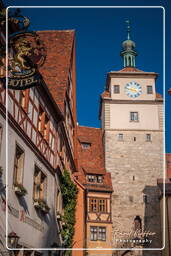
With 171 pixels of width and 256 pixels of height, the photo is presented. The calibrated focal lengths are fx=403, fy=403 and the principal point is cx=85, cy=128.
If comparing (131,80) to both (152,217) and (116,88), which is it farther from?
(152,217)

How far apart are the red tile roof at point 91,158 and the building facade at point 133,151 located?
924 millimetres

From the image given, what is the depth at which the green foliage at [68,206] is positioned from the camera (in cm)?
1925

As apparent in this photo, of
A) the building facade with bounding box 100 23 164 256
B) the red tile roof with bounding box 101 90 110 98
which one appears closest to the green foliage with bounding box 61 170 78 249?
the building facade with bounding box 100 23 164 256

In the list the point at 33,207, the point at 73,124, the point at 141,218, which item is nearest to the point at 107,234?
the point at 141,218

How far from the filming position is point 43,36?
22.6m

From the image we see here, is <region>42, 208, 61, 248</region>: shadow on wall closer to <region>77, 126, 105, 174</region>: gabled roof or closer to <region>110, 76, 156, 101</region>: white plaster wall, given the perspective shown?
Result: <region>77, 126, 105, 174</region>: gabled roof

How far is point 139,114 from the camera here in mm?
38406

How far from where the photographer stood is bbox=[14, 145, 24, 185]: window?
1173 centimetres

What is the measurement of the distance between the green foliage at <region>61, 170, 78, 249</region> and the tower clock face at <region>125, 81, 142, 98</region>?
1999cm

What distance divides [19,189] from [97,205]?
22.8 m

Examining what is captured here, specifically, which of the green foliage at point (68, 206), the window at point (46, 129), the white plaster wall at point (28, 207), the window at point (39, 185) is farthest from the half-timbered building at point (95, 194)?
the window at point (39, 185)

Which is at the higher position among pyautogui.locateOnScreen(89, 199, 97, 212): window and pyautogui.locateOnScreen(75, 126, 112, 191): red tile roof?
pyautogui.locateOnScreen(75, 126, 112, 191): red tile roof

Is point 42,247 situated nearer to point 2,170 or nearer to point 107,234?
point 2,170

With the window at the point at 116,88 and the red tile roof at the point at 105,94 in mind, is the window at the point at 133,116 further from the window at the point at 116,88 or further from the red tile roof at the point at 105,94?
the red tile roof at the point at 105,94
